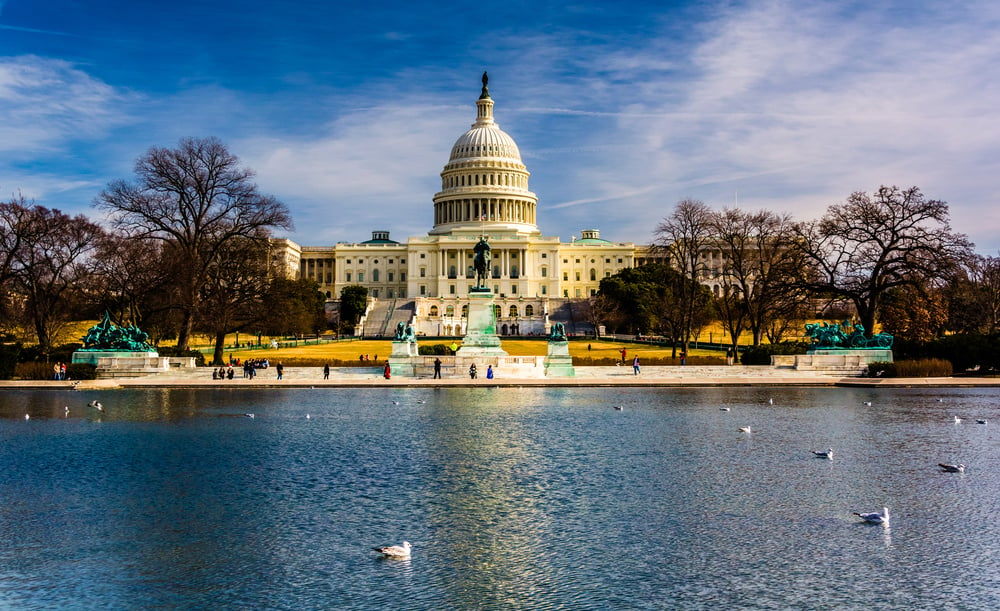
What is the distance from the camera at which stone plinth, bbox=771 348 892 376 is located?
45969 mm

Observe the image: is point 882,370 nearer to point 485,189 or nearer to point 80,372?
point 80,372

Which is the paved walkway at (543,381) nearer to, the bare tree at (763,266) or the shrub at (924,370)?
the shrub at (924,370)

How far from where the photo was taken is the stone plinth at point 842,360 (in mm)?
45969

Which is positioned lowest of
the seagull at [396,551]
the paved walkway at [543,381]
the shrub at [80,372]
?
the seagull at [396,551]

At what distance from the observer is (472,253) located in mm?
155875

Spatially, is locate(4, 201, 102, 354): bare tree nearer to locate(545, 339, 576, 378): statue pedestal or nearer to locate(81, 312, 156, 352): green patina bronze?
locate(81, 312, 156, 352): green patina bronze

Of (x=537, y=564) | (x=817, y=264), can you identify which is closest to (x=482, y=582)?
(x=537, y=564)

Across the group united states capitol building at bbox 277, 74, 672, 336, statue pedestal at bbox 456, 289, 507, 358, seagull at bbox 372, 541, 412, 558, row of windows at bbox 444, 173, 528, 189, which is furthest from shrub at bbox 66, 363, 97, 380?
row of windows at bbox 444, 173, 528, 189

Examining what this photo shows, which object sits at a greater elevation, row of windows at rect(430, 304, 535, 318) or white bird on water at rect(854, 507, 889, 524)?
row of windows at rect(430, 304, 535, 318)

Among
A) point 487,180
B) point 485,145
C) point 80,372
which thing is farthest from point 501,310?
point 80,372

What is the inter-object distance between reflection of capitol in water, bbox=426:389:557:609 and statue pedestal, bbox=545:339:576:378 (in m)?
20.0

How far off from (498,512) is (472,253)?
141m

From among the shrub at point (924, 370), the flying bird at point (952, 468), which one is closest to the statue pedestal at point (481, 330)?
the shrub at point (924, 370)

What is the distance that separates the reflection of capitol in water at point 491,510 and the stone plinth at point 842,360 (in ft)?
85.1
